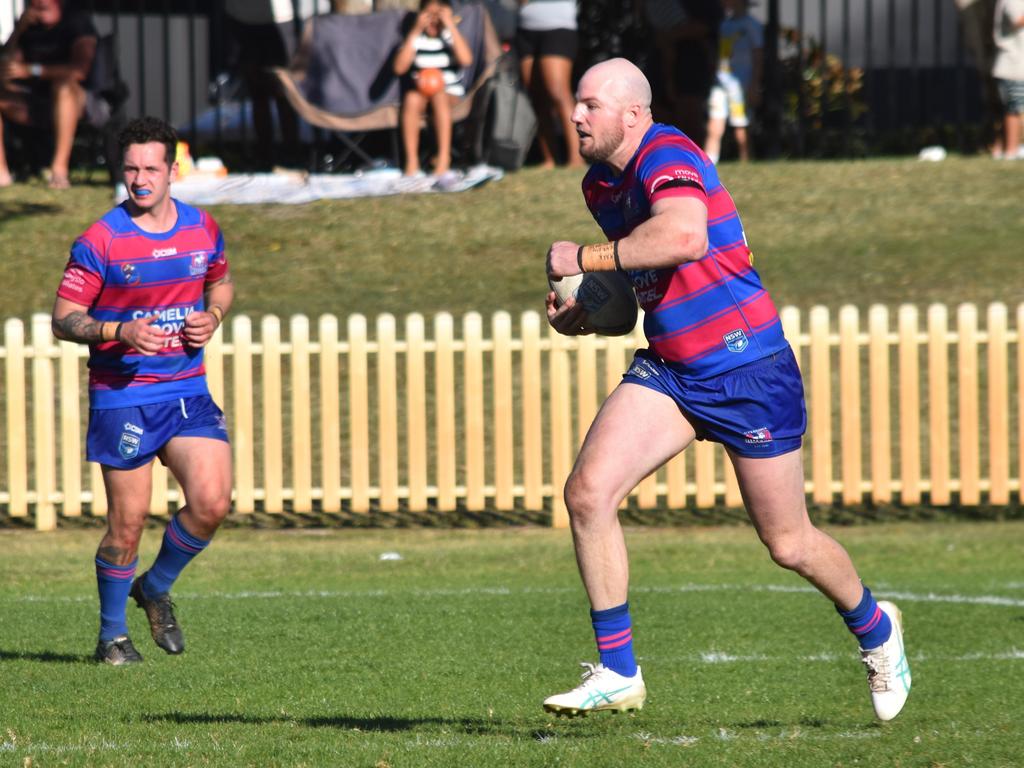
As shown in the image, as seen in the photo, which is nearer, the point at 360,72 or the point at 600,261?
the point at 600,261

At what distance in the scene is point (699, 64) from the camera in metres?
18.0

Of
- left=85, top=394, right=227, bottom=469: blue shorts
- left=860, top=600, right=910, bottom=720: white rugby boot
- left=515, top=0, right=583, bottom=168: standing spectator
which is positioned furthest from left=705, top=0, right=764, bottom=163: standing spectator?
left=860, top=600, right=910, bottom=720: white rugby boot

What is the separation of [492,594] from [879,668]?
3.79m

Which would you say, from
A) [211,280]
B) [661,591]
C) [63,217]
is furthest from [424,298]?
[211,280]

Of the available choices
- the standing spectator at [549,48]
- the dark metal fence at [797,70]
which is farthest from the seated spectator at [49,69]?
the standing spectator at [549,48]

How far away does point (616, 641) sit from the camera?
526cm

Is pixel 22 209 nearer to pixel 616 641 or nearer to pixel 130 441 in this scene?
pixel 130 441

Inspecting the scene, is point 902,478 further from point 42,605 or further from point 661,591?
point 42,605

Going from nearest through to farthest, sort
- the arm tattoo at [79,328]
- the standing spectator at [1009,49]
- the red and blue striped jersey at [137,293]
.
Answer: the arm tattoo at [79,328], the red and blue striped jersey at [137,293], the standing spectator at [1009,49]

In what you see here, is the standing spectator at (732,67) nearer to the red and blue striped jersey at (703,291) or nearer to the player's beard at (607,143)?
the red and blue striped jersey at (703,291)

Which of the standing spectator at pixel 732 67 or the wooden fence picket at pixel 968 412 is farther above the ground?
the standing spectator at pixel 732 67

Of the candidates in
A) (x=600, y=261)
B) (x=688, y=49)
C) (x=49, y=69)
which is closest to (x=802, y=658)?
(x=600, y=261)

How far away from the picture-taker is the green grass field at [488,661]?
535cm

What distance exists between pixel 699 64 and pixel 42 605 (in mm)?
11052
